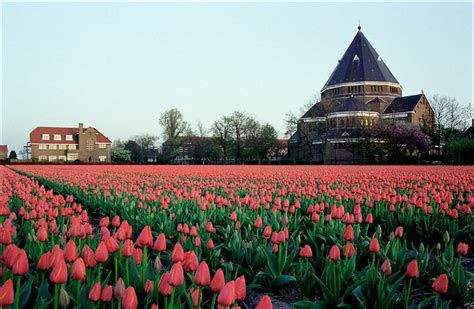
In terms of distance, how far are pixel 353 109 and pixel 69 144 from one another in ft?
170

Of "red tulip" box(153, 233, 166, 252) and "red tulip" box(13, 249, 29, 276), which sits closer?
"red tulip" box(13, 249, 29, 276)

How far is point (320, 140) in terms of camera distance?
63062 mm

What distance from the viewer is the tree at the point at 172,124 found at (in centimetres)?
7119

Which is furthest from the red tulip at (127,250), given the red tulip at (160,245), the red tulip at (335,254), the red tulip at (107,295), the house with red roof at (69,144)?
the house with red roof at (69,144)

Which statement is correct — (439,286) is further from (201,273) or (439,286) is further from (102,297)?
(102,297)

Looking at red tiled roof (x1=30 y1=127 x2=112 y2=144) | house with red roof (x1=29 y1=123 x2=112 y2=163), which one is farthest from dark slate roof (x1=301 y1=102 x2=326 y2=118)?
red tiled roof (x1=30 y1=127 x2=112 y2=144)

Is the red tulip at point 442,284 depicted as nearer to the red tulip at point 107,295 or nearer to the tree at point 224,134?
the red tulip at point 107,295

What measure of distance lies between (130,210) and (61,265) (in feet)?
12.8

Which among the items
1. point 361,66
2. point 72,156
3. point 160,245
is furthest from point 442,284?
point 72,156

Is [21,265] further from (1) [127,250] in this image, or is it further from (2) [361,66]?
(2) [361,66]

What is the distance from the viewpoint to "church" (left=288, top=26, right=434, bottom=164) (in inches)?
2340

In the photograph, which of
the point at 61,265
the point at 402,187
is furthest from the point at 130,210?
the point at 402,187

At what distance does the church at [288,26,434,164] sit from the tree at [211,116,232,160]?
32.6ft

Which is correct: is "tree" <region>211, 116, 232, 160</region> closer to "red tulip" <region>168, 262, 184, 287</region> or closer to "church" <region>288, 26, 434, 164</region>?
"church" <region>288, 26, 434, 164</region>
